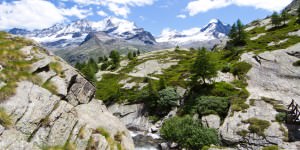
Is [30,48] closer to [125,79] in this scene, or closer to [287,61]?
[287,61]

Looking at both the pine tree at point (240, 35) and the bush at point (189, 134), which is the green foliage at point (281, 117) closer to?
the bush at point (189, 134)

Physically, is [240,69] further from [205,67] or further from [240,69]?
[205,67]

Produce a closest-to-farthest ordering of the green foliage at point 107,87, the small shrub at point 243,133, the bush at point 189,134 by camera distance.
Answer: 1. the bush at point 189,134
2. the small shrub at point 243,133
3. the green foliage at point 107,87

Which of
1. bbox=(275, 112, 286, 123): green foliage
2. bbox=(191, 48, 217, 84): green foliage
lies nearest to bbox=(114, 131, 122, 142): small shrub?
bbox=(275, 112, 286, 123): green foliage

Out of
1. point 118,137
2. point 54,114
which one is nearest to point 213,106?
point 118,137

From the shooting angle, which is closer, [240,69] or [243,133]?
[243,133]

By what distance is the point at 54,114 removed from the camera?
29344 mm

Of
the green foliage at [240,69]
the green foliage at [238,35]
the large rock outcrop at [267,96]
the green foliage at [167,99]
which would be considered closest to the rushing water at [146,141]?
the green foliage at [167,99]

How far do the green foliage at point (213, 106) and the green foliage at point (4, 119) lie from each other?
56.9m

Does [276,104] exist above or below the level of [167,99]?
above

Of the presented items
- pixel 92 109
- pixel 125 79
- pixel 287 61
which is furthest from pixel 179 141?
pixel 125 79

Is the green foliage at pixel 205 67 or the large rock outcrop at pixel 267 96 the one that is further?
the green foliage at pixel 205 67

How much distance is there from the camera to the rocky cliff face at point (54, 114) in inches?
1042

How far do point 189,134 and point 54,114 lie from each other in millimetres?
37771
